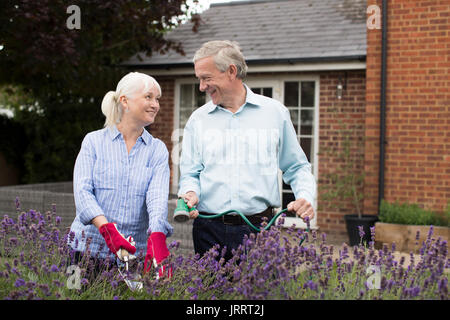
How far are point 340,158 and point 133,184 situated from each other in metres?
7.14

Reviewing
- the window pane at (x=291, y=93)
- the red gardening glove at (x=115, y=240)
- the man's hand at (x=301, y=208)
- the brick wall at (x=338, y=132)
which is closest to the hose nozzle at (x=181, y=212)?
the red gardening glove at (x=115, y=240)

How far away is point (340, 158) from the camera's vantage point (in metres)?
9.68

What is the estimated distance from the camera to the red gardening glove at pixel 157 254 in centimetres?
263

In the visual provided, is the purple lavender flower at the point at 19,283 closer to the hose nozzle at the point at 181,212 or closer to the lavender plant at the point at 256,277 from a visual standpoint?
the lavender plant at the point at 256,277

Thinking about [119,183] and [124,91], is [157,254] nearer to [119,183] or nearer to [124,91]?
[119,183]

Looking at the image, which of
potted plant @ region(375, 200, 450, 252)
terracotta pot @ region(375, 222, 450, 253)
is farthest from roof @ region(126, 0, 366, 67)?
terracotta pot @ region(375, 222, 450, 253)

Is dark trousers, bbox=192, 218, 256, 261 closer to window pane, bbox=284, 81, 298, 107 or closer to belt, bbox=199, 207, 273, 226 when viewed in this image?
belt, bbox=199, 207, 273, 226

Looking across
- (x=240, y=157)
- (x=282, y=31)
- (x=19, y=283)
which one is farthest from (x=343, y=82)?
(x=19, y=283)

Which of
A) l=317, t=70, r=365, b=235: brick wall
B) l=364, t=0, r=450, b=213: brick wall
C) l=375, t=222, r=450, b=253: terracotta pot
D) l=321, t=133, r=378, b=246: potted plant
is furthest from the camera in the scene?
l=317, t=70, r=365, b=235: brick wall

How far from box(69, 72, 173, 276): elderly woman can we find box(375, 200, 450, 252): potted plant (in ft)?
18.5

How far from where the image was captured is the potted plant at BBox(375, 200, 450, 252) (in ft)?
25.9

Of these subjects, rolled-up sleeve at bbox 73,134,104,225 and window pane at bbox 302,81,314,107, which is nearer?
rolled-up sleeve at bbox 73,134,104,225

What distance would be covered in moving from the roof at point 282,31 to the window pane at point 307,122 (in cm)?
96

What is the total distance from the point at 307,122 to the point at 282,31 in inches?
74.0
